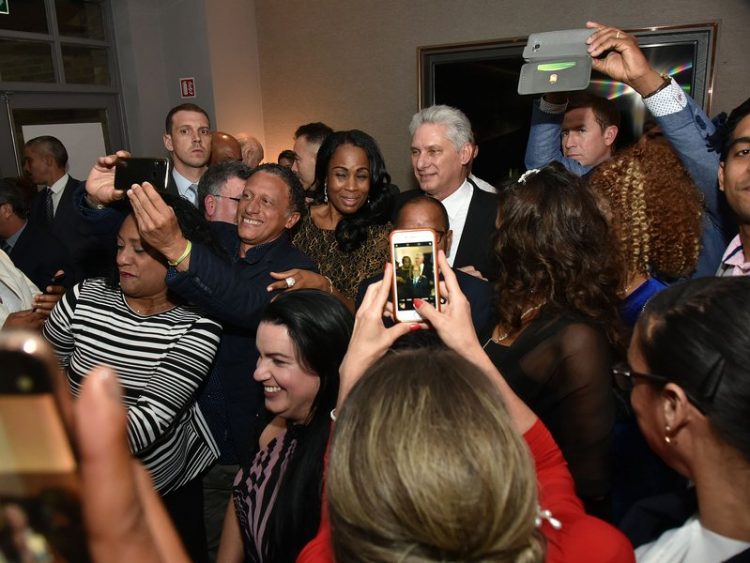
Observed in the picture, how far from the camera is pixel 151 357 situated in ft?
5.19

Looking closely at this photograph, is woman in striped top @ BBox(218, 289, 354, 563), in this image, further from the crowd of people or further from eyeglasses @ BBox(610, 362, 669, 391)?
eyeglasses @ BBox(610, 362, 669, 391)

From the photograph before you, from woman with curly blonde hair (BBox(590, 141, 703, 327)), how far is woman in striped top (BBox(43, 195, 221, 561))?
1239mm

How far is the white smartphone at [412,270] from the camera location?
123 centimetres

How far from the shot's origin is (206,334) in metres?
1.63

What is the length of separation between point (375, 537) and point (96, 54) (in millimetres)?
6238

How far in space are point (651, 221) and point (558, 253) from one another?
19.0 inches

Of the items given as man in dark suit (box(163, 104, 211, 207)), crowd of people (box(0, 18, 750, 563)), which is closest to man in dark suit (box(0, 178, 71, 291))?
man in dark suit (box(163, 104, 211, 207))

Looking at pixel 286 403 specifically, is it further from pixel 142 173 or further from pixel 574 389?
pixel 142 173

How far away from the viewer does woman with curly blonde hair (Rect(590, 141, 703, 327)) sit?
165cm

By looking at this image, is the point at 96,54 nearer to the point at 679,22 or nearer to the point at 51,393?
the point at 679,22

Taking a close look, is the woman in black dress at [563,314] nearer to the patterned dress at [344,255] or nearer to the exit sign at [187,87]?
the patterned dress at [344,255]

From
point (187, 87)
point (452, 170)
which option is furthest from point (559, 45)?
point (187, 87)

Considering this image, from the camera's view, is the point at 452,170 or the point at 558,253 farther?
the point at 452,170

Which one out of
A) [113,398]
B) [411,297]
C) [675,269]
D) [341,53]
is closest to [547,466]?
[411,297]
